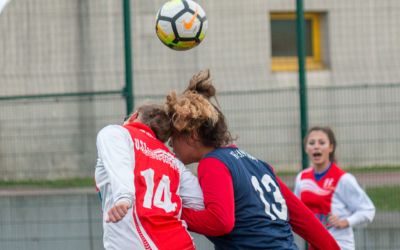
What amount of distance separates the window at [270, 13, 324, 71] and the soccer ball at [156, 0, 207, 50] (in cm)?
533

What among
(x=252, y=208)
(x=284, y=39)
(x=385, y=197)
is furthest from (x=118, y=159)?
(x=284, y=39)

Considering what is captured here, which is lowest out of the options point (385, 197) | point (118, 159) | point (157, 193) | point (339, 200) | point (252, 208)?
point (385, 197)

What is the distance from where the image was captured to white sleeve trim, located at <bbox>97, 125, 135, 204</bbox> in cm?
438

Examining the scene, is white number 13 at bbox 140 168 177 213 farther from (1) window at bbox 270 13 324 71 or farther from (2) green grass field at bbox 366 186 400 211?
(1) window at bbox 270 13 324 71

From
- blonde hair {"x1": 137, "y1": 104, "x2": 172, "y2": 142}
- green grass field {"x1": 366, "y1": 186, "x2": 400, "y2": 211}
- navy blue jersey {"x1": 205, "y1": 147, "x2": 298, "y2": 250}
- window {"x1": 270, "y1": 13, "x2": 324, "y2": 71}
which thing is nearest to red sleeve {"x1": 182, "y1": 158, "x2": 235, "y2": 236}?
navy blue jersey {"x1": 205, "y1": 147, "x2": 298, "y2": 250}

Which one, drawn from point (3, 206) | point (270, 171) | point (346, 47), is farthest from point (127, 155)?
point (346, 47)

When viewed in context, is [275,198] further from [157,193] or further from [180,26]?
[180,26]

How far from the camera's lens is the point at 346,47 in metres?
13.5

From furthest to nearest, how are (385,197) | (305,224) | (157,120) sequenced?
(385,197) → (305,224) → (157,120)

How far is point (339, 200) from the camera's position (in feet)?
24.6

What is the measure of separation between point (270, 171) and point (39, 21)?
4.78 meters

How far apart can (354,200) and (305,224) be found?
236 cm

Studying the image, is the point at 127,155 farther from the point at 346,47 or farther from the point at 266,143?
the point at 346,47

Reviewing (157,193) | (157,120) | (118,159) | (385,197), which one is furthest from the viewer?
(385,197)
